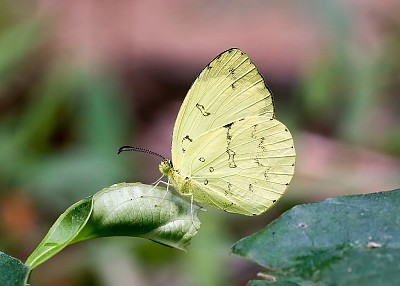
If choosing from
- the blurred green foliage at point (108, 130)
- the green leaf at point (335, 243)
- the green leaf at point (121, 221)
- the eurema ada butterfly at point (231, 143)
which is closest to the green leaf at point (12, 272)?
the green leaf at point (121, 221)

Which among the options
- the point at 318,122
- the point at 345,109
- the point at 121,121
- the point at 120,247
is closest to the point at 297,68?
the point at 318,122

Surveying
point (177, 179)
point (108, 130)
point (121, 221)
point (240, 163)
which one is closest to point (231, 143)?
point (240, 163)

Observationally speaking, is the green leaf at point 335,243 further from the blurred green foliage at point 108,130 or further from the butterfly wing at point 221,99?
the blurred green foliage at point 108,130

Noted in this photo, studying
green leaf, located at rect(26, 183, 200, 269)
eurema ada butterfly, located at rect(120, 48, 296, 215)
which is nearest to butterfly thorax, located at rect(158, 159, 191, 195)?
eurema ada butterfly, located at rect(120, 48, 296, 215)

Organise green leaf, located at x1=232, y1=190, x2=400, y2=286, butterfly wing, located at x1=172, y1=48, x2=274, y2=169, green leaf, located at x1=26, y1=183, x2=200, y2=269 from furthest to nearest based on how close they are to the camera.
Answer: butterfly wing, located at x1=172, y1=48, x2=274, y2=169, green leaf, located at x1=26, y1=183, x2=200, y2=269, green leaf, located at x1=232, y1=190, x2=400, y2=286

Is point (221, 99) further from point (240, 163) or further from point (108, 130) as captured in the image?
point (108, 130)

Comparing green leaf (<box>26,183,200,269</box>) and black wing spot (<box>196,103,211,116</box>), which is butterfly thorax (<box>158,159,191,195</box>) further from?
green leaf (<box>26,183,200,269</box>)
